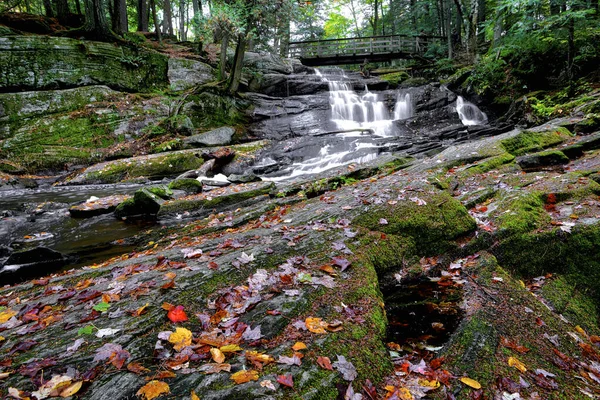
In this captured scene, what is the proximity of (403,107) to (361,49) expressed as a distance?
10569 mm

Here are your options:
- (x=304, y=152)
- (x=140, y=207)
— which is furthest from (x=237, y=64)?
(x=140, y=207)

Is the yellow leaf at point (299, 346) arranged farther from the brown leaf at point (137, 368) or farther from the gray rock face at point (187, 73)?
the gray rock face at point (187, 73)

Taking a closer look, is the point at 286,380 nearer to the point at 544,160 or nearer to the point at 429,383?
the point at 429,383

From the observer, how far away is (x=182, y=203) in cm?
774

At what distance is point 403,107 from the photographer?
62.1 ft

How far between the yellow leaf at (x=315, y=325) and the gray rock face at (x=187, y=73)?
1822cm

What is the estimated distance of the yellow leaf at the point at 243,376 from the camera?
1.68m

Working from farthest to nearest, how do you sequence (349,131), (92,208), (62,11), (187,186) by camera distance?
(62,11) < (349,131) < (187,186) < (92,208)

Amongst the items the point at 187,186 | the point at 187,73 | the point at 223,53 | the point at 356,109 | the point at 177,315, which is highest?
the point at 223,53

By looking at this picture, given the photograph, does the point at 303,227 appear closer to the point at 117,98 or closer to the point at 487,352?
the point at 487,352

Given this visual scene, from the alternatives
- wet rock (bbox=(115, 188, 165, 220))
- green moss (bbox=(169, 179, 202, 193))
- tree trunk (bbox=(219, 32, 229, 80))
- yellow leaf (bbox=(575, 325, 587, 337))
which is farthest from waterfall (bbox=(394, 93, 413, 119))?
yellow leaf (bbox=(575, 325, 587, 337))

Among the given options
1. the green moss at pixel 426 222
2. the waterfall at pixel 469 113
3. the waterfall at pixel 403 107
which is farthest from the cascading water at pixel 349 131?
the green moss at pixel 426 222

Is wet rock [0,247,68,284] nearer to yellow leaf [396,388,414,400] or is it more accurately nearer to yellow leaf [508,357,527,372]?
yellow leaf [396,388,414,400]

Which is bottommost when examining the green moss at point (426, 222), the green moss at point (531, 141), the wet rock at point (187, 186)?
the green moss at point (426, 222)
